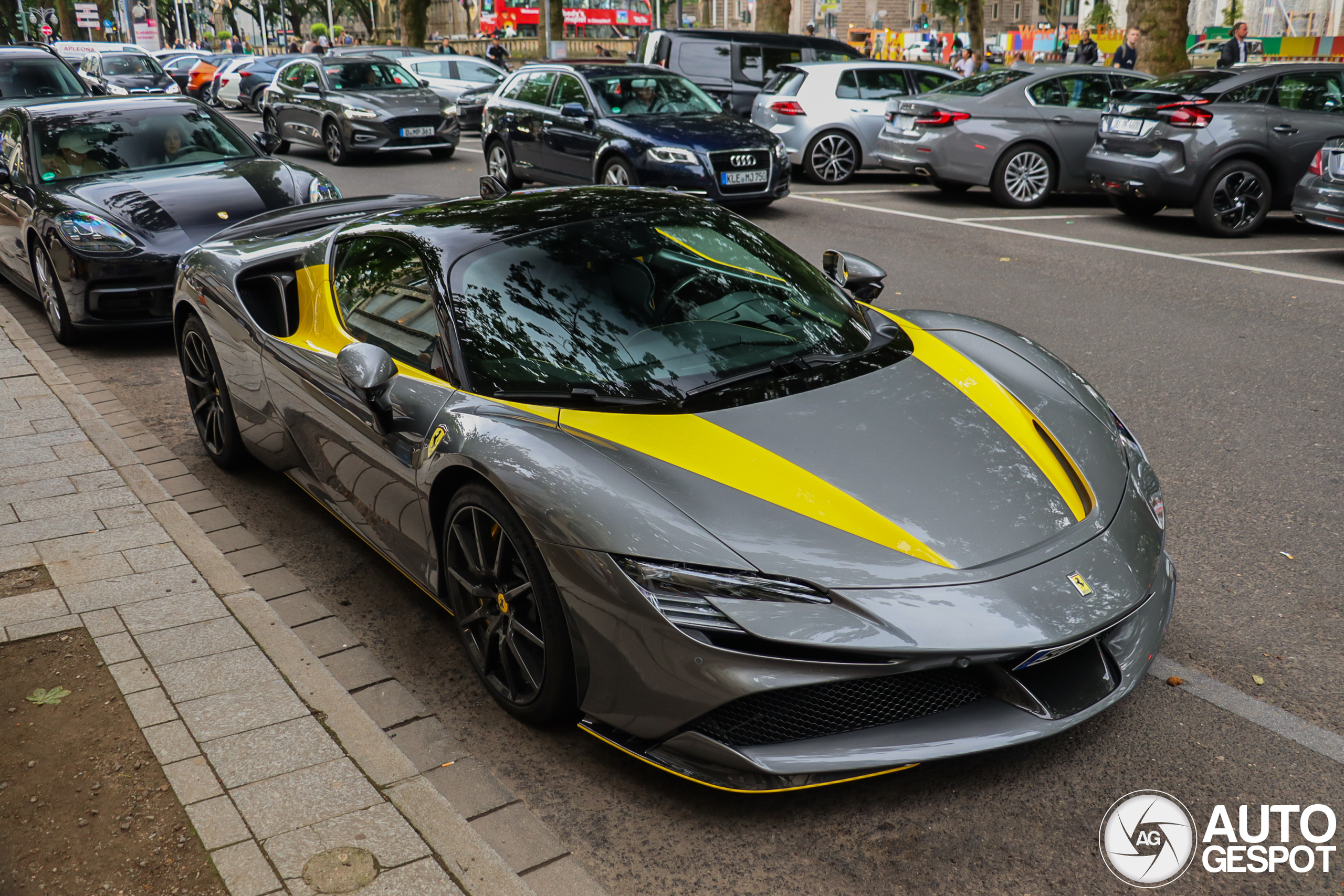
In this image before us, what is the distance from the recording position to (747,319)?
12.2ft

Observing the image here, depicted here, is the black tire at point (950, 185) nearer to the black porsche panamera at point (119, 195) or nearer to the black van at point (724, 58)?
the black van at point (724, 58)

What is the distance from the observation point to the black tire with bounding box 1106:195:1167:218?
1199cm

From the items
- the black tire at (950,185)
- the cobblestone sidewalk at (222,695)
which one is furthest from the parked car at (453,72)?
the cobblestone sidewalk at (222,695)

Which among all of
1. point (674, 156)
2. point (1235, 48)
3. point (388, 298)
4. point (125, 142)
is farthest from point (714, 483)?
point (1235, 48)

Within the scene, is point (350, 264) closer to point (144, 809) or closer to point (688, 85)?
point (144, 809)

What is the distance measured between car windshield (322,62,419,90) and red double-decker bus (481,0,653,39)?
35.8 m

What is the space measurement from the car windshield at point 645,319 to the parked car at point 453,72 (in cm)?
2135

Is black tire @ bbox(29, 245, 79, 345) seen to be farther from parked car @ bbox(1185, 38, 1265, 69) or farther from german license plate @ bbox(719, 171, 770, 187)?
parked car @ bbox(1185, 38, 1265, 69)

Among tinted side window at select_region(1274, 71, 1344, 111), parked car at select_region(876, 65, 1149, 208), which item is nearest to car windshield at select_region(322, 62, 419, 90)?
parked car at select_region(876, 65, 1149, 208)

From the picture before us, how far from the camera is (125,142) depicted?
8398mm

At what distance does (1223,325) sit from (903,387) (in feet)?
17.0

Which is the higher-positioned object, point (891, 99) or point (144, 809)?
point (891, 99)

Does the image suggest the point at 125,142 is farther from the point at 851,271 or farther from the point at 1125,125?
the point at 1125,125

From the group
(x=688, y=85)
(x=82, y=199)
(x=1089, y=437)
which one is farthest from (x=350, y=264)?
(x=688, y=85)
